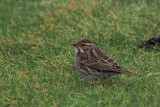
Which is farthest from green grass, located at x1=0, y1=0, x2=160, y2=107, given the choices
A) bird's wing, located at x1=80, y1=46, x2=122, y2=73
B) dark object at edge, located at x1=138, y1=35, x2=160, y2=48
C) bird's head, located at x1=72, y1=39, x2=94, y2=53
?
bird's head, located at x1=72, y1=39, x2=94, y2=53

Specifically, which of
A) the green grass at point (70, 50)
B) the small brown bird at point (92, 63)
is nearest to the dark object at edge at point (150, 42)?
the green grass at point (70, 50)

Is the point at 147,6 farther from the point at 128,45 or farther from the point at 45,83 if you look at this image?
the point at 45,83

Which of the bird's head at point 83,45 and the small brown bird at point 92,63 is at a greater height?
the bird's head at point 83,45

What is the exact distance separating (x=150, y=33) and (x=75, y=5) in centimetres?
279

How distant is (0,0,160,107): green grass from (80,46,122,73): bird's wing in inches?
11.4

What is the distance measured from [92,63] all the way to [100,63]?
17cm

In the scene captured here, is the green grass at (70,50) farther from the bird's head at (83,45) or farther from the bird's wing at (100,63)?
the bird's head at (83,45)

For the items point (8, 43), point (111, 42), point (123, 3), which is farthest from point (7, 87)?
point (123, 3)

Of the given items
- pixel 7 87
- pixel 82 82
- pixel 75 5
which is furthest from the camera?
pixel 75 5

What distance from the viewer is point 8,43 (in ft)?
28.6

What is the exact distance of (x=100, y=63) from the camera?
6.58m

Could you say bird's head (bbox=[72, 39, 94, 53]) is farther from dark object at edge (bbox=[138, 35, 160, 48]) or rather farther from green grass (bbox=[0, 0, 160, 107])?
dark object at edge (bbox=[138, 35, 160, 48])

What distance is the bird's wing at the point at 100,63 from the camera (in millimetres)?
6367

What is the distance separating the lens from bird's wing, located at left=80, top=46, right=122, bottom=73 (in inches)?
251
